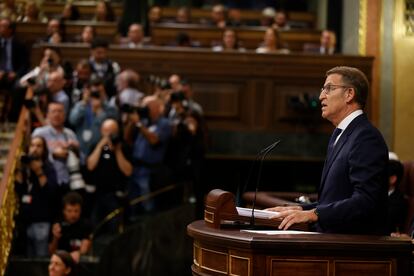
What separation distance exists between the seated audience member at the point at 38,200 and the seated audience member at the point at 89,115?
2.31 ft

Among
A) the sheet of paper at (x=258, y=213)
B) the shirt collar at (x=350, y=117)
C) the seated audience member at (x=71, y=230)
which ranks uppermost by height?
the shirt collar at (x=350, y=117)

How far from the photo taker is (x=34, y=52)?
1163 centimetres

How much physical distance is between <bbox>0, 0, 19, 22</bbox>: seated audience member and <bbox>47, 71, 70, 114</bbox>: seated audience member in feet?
12.2

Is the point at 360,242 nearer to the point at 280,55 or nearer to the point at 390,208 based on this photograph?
the point at 390,208

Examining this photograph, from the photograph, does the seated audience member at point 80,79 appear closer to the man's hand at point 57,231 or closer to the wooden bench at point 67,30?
the man's hand at point 57,231

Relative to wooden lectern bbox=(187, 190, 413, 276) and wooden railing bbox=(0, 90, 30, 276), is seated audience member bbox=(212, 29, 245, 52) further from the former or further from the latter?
wooden lectern bbox=(187, 190, 413, 276)

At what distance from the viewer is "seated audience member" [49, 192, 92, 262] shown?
321 inches

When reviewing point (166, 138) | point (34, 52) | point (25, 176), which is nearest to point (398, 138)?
point (166, 138)

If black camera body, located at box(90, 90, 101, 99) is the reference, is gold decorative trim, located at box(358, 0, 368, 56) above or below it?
above

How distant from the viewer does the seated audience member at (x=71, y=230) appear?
8164 millimetres

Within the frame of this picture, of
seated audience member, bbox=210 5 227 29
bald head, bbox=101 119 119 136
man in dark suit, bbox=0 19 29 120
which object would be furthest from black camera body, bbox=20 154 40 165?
seated audience member, bbox=210 5 227 29

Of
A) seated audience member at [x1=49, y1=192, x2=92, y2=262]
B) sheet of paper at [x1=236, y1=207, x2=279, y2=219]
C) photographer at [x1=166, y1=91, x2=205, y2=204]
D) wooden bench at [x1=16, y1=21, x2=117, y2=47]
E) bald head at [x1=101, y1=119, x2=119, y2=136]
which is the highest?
wooden bench at [x1=16, y1=21, x2=117, y2=47]

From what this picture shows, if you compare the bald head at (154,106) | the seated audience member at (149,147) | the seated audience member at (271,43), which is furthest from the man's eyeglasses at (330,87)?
the seated audience member at (271,43)

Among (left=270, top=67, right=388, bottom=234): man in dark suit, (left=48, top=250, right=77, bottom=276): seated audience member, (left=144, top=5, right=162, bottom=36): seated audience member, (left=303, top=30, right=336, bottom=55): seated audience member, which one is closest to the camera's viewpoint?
(left=270, top=67, right=388, bottom=234): man in dark suit
